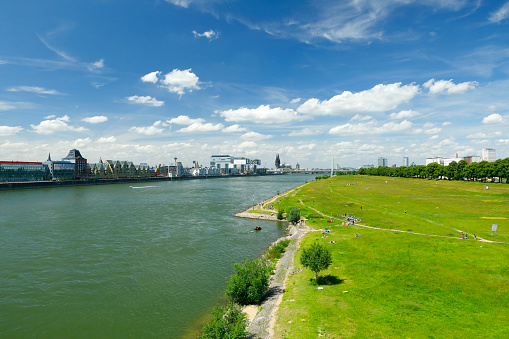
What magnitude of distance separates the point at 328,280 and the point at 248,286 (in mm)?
9415

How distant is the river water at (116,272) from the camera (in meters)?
26.8

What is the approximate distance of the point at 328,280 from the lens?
30047 millimetres

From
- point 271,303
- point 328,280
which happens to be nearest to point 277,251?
point 328,280

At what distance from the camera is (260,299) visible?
28500mm

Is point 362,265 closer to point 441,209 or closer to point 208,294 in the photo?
point 208,294

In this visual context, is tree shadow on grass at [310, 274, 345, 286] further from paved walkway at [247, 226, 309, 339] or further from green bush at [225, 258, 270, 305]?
green bush at [225, 258, 270, 305]

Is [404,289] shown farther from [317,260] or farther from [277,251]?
[277,251]

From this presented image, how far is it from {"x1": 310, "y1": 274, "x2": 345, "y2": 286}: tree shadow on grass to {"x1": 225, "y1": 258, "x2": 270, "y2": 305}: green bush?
6124 millimetres

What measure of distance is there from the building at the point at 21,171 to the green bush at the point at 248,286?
218551 mm

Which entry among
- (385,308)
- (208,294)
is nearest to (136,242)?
(208,294)

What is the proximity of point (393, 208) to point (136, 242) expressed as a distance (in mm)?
70243

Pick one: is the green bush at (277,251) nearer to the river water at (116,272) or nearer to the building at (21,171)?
the river water at (116,272)

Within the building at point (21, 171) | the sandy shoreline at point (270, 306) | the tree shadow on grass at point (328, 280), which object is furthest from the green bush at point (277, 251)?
the building at point (21, 171)

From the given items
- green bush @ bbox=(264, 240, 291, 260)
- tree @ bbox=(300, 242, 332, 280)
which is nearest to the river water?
green bush @ bbox=(264, 240, 291, 260)
